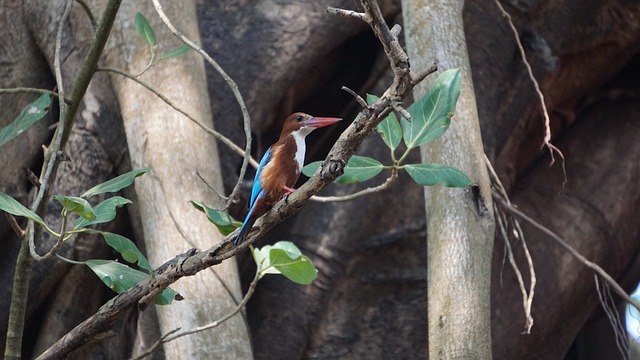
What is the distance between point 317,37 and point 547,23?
90 cm

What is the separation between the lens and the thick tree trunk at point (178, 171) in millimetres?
2418

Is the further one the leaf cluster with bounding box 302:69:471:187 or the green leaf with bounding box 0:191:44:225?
the leaf cluster with bounding box 302:69:471:187

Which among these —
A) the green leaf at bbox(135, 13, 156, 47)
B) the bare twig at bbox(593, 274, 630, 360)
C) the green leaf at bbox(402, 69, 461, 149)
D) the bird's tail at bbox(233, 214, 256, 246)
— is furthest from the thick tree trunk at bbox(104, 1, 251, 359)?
the bare twig at bbox(593, 274, 630, 360)

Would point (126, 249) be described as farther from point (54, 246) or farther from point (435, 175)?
point (435, 175)

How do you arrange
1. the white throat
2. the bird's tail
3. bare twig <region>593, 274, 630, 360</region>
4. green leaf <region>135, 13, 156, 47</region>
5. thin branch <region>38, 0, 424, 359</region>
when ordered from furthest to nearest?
bare twig <region>593, 274, 630, 360</region>
green leaf <region>135, 13, 156, 47</region>
the white throat
the bird's tail
thin branch <region>38, 0, 424, 359</region>

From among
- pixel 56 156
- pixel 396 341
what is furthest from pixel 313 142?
pixel 56 156

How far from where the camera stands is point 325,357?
125 inches

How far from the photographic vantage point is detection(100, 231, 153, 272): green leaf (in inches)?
73.0

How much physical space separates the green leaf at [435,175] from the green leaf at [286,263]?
0.92 feet

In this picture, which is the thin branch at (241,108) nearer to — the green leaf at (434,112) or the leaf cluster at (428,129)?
the leaf cluster at (428,129)

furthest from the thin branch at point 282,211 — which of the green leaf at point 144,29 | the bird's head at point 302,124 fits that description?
the green leaf at point 144,29

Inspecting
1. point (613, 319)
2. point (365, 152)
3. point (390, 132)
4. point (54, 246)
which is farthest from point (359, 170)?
point (613, 319)

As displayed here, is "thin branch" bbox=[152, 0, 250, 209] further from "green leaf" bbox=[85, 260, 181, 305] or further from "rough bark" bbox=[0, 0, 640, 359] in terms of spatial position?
"rough bark" bbox=[0, 0, 640, 359]

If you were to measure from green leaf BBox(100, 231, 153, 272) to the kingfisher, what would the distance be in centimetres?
23
